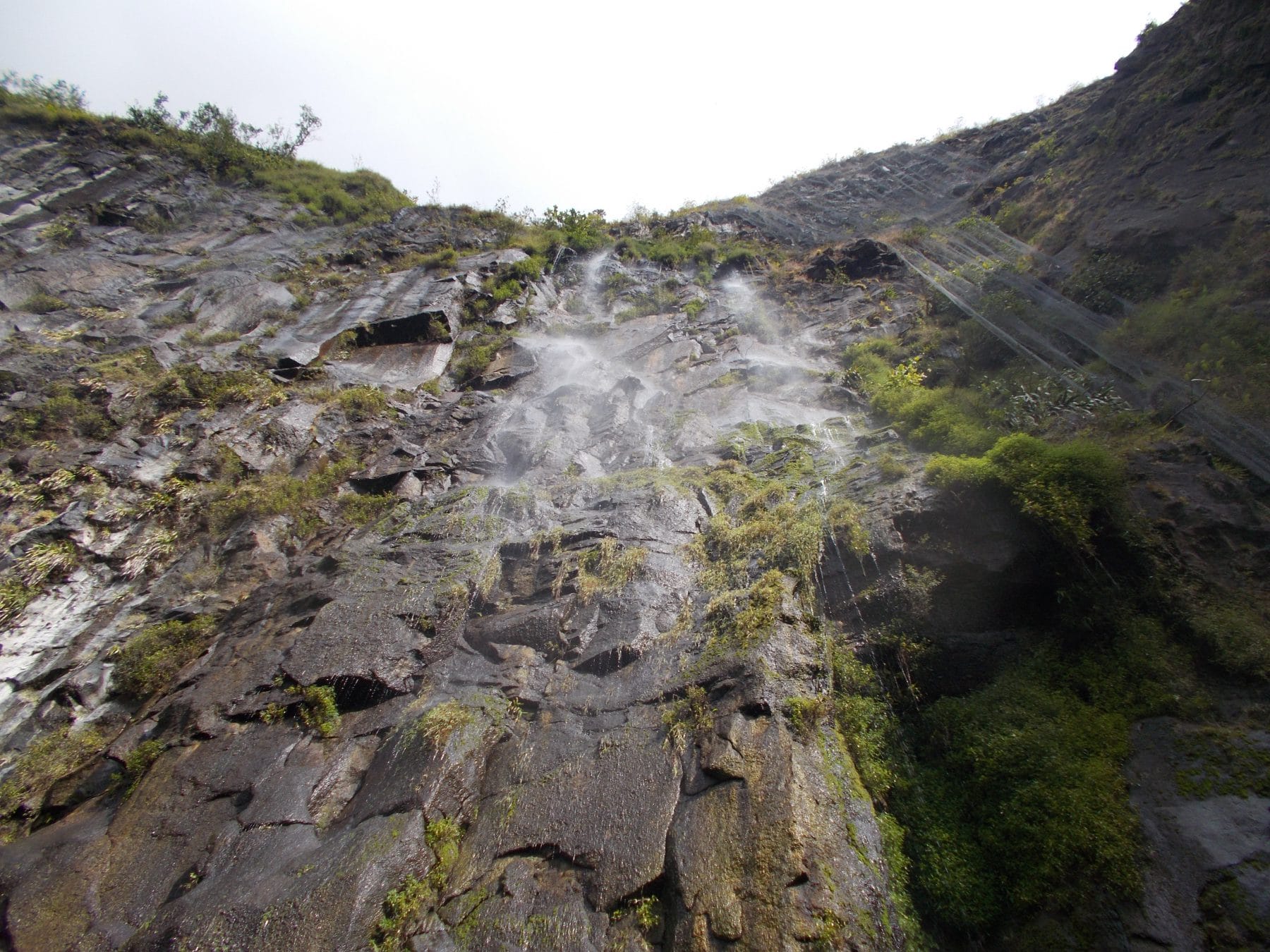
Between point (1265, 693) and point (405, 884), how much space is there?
8273mm

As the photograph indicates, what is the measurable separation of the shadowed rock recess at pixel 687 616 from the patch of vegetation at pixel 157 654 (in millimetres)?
60

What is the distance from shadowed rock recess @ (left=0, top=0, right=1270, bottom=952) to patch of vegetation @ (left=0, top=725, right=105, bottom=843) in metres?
0.05

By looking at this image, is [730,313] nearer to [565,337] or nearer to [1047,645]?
[565,337]

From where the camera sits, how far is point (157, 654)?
841 centimetres

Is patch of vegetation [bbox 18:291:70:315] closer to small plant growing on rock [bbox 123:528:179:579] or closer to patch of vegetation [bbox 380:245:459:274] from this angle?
patch of vegetation [bbox 380:245:459:274]

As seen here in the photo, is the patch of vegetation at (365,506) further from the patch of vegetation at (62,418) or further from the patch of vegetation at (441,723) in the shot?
the patch of vegetation at (441,723)

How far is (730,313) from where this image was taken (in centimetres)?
1956

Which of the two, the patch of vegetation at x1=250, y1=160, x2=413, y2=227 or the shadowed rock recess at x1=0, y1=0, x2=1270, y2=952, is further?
the patch of vegetation at x1=250, y1=160, x2=413, y2=227

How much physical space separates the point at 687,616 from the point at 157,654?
8.02m

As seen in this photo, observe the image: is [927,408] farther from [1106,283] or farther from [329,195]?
[329,195]

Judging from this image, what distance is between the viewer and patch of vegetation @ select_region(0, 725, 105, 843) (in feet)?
22.8

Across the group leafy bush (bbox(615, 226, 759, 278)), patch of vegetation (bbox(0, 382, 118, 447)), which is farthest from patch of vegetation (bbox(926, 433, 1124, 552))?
leafy bush (bbox(615, 226, 759, 278))

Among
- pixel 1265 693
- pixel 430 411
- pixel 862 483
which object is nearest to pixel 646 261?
pixel 430 411

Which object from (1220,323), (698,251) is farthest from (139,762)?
(698,251)
